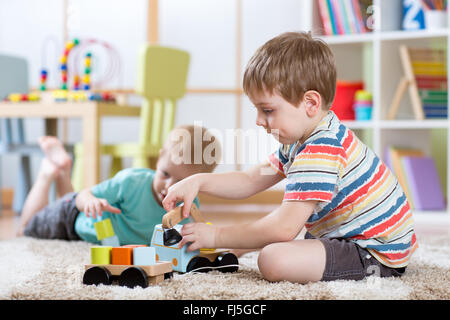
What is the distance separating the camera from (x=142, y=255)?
3.14ft

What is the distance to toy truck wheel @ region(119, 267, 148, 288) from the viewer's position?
0.93 m

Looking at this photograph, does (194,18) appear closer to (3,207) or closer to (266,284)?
(3,207)

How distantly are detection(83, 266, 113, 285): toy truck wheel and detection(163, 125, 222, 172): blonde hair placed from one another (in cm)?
36

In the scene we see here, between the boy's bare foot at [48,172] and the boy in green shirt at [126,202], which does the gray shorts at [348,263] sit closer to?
the boy in green shirt at [126,202]

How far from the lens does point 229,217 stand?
2.46 meters

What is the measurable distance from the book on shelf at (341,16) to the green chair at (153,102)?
58cm

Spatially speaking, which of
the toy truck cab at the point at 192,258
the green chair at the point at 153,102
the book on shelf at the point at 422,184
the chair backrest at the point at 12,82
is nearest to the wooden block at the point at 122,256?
the toy truck cab at the point at 192,258

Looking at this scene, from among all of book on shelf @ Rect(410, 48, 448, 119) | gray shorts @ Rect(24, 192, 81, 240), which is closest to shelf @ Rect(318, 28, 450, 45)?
book on shelf @ Rect(410, 48, 448, 119)

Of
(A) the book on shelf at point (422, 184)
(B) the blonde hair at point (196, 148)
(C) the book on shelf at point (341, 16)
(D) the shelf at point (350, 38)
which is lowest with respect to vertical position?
(A) the book on shelf at point (422, 184)

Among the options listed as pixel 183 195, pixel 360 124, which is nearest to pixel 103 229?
pixel 183 195

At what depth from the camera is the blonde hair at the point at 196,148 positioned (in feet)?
4.23

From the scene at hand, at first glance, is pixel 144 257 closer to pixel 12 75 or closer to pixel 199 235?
pixel 199 235
